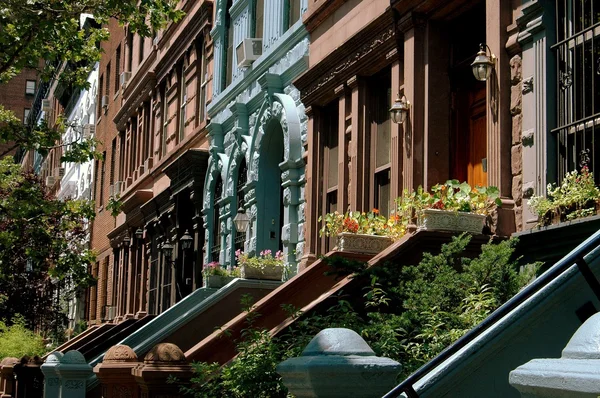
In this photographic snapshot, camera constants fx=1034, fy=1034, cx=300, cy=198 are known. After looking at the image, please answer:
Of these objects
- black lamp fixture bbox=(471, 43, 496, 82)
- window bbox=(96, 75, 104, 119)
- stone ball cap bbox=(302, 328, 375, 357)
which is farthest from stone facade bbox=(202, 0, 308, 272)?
window bbox=(96, 75, 104, 119)

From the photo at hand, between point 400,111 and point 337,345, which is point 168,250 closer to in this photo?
point 400,111

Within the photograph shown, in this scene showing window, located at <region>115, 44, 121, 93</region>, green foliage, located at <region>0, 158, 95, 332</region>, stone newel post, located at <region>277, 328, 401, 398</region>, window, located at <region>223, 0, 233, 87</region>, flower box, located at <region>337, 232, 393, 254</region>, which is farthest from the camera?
window, located at <region>115, 44, 121, 93</region>

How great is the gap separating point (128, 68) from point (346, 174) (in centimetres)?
Result: 2275

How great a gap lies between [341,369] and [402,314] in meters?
4.00

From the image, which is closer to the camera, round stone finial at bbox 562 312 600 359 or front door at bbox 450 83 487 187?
round stone finial at bbox 562 312 600 359

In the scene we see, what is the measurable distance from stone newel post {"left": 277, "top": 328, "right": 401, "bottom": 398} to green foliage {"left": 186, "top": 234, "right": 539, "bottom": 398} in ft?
10.3

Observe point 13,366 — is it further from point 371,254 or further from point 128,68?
point 128,68

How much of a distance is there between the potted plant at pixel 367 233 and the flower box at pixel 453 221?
1.33 metres

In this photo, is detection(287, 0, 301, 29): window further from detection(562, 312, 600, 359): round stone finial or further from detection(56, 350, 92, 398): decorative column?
detection(562, 312, 600, 359): round stone finial

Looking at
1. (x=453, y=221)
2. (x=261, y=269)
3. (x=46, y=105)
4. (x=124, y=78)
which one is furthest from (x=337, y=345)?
(x=46, y=105)

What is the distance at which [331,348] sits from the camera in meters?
6.32

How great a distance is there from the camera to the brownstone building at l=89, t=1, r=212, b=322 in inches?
1041

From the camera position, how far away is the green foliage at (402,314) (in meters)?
9.63

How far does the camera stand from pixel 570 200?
10.3 meters
